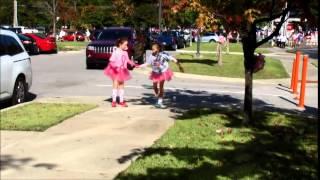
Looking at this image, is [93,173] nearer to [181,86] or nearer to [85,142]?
[85,142]

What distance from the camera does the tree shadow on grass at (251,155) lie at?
6.64 m

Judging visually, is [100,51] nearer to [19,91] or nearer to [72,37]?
[19,91]

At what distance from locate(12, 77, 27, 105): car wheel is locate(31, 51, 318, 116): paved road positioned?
1.98 meters

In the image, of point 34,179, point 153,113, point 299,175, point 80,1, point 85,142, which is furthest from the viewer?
point 80,1

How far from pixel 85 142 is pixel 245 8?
322cm

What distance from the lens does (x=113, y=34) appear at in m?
25.8

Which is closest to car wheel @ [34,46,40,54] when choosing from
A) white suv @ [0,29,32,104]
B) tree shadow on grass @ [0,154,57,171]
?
white suv @ [0,29,32,104]

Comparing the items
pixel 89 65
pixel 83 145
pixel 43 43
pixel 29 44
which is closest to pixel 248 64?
pixel 83 145

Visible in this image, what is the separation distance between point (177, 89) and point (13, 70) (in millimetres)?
6350

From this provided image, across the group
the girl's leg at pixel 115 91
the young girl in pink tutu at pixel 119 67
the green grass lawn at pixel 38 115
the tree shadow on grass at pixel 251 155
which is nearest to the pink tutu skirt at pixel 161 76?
the young girl in pink tutu at pixel 119 67

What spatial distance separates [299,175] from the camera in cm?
670

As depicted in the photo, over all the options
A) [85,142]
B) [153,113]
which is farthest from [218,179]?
[153,113]

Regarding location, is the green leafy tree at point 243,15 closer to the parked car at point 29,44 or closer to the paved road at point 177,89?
the paved road at point 177,89

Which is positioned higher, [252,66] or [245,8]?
[245,8]
